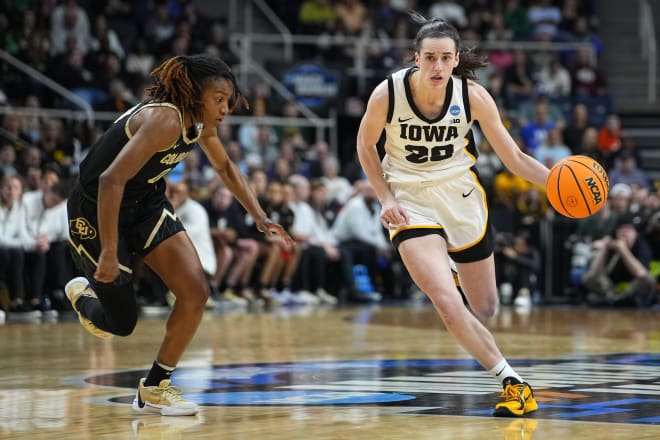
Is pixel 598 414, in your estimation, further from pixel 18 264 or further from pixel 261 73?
pixel 261 73

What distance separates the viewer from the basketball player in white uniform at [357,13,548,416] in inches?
228

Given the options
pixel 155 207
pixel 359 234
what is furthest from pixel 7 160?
pixel 155 207

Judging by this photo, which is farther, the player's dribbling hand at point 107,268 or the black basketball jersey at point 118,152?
the black basketball jersey at point 118,152

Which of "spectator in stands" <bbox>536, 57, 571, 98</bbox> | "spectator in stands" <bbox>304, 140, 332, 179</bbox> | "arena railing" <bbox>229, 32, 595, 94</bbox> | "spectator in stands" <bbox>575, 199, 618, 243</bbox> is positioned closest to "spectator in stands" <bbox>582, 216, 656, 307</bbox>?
"spectator in stands" <bbox>575, 199, 618, 243</bbox>

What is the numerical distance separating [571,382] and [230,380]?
1.89 m

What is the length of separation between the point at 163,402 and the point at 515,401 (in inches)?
62.3

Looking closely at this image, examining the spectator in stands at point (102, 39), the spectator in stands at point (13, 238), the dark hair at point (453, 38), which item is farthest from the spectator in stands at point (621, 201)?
the dark hair at point (453, 38)

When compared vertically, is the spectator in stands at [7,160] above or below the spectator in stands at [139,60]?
below

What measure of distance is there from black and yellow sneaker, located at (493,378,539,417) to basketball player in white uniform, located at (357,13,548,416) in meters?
0.68

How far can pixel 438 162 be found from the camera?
19.5 feet

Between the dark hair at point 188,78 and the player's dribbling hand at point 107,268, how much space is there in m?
0.75

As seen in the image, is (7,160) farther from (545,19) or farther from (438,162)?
(545,19)

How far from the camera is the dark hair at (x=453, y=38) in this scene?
5707 mm

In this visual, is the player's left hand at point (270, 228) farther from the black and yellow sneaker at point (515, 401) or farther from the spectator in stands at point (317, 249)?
the spectator in stands at point (317, 249)
